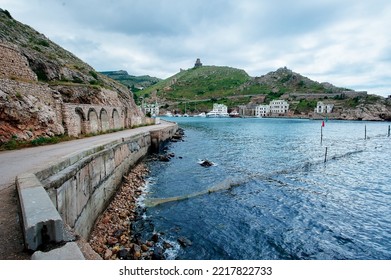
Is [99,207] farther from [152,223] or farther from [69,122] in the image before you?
[69,122]

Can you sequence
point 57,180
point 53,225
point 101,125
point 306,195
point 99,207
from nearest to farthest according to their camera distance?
1. point 53,225
2. point 57,180
3. point 99,207
4. point 306,195
5. point 101,125

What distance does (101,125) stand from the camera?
25.3m

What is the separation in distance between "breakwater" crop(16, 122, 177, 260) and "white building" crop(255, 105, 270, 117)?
5924 inches

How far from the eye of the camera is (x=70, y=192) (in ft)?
24.3

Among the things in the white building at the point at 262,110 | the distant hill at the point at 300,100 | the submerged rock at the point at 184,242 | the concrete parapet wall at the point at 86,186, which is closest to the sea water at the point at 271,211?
the submerged rock at the point at 184,242

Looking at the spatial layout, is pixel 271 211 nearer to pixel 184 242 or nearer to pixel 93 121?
pixel 184 242

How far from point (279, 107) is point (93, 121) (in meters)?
147

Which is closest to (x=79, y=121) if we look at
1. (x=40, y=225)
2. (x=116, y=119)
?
(x=116, y=119)

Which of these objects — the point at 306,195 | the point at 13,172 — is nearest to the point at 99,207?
the point at 13,172

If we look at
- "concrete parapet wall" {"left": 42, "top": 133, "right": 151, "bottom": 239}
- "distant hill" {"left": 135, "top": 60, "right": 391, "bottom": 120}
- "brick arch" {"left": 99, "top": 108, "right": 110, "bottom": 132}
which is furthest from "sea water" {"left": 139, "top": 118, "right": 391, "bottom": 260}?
"distant hill" {"left": 135, "top": 60, "right": 391, "bottom": 120}

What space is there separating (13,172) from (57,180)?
7.91 feet

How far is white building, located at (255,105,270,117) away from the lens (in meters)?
157

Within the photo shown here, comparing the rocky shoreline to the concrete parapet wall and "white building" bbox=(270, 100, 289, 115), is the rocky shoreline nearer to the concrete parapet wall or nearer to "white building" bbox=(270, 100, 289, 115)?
the concrete parapet wall

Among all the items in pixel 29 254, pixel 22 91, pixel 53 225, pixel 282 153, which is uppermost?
pixel 22 91
